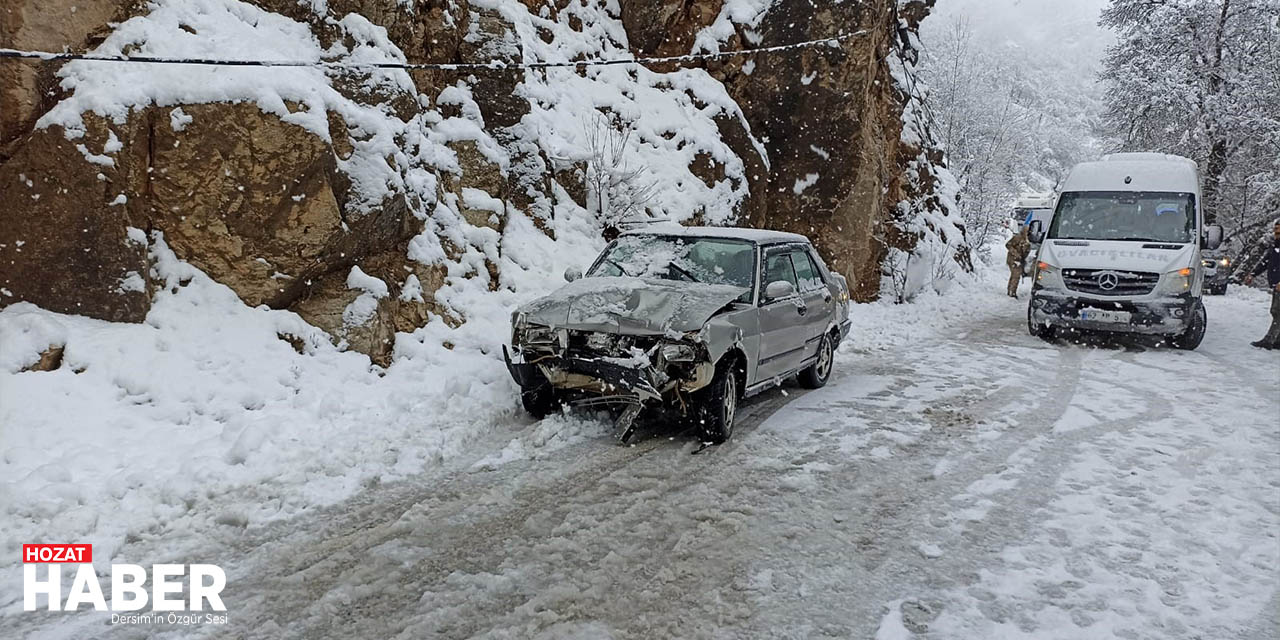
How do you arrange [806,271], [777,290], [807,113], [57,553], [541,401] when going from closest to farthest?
1. [57,553]
2. [541,401]
3. [777,290]
4. [806,271]
5. [807,113]

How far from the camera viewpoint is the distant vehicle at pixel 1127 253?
11.0 meters

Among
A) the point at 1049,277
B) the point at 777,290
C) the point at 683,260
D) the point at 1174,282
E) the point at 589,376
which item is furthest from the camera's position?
the point at 1049,277

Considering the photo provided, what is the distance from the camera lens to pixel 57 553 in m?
3.91

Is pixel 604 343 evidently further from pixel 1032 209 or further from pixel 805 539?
pixel 1032 209

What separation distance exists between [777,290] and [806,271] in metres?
1.56

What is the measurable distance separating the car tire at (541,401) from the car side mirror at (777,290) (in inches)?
77.8

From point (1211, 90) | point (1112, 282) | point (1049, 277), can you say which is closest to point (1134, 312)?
point (1112, 282)

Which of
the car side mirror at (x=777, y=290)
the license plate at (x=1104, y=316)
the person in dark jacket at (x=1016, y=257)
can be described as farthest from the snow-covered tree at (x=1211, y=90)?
the car side mirror at (x=777, y=290)

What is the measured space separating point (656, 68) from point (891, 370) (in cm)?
881

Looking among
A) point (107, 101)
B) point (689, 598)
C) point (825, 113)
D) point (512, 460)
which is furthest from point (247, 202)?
point (825, 113)

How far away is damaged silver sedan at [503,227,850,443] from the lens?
18.9 feet

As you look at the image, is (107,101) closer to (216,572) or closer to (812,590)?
(216,572)

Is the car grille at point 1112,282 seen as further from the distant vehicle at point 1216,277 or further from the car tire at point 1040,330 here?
the distant vehicle at point 1216,277

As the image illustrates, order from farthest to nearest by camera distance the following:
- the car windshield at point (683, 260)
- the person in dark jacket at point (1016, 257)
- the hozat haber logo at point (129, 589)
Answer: the person in dark jacket at point (1016, 257) → the car windshield at point (683, 260) → the hozat haber logo at point (129, 589)
